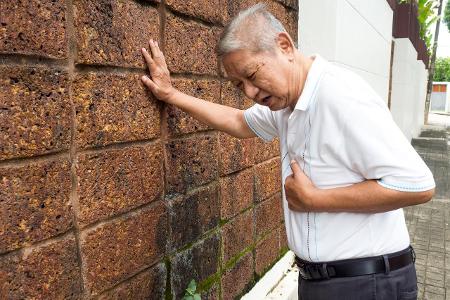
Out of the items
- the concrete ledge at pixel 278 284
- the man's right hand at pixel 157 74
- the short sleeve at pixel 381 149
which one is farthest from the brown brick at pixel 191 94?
the concrete ledge at pixel 278 284

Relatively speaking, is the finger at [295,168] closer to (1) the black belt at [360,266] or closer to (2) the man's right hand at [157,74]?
(1) the black belt at [360,266]

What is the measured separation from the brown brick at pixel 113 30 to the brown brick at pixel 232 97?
72cm

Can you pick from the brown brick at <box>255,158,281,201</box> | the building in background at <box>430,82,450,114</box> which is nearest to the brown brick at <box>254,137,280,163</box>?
the brown brick at <box>255,158,281,201</box>

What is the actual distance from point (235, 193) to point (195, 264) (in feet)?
1.84

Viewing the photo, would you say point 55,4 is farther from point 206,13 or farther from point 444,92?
point 444,92

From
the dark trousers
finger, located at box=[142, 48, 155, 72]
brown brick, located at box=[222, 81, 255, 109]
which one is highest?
finger, located at box=[142, 48, 155, 72]

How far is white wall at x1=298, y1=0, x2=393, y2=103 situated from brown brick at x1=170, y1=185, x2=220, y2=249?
1762mm

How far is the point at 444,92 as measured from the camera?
35844 mm

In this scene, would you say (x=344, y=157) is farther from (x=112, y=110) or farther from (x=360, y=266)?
(x=112, y=110)

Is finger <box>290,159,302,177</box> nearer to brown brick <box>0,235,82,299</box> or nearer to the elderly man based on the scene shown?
the elderly man

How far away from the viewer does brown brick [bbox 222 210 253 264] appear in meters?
2.66

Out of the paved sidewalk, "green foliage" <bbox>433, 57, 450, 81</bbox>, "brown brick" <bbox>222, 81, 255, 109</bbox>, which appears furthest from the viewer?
"green foliage" <bbox>433, 57, 450, 81</bbox>

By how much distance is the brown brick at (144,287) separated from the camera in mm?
1799

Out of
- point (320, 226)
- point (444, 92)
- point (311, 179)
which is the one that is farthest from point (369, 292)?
point (444, 92)
